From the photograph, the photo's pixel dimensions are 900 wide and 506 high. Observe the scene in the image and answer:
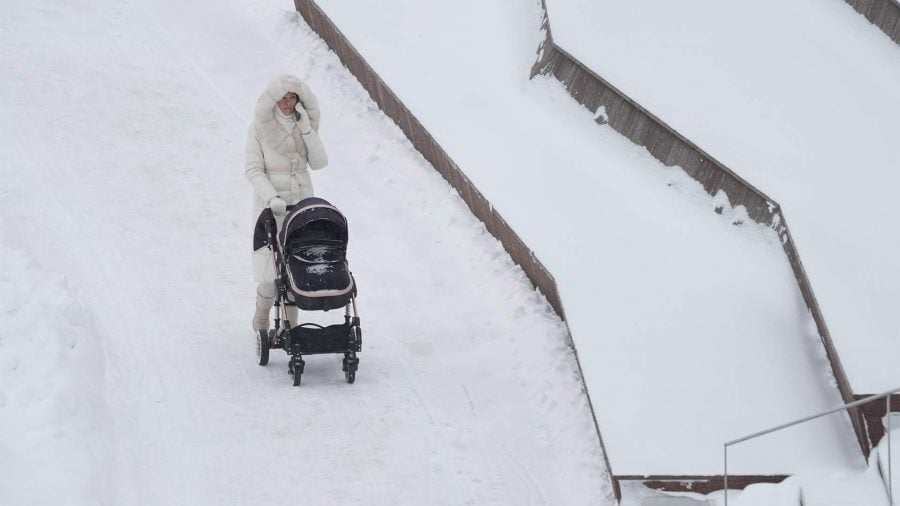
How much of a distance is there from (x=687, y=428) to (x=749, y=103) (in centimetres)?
468

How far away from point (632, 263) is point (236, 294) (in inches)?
130

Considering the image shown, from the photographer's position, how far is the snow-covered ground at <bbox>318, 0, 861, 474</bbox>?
848cm

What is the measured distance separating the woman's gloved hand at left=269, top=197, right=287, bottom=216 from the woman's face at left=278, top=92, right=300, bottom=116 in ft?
2.14

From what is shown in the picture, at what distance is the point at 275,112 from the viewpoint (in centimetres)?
965

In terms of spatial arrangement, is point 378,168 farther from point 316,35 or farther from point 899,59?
point 899,59

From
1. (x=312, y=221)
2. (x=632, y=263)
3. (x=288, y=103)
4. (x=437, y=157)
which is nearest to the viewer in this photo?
(x=312, y=221)

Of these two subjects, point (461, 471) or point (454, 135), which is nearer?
point (461, 471)

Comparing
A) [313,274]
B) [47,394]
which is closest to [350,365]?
[313,274]

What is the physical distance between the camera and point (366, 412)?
9.35m

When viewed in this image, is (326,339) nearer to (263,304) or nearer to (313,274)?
(313,274)

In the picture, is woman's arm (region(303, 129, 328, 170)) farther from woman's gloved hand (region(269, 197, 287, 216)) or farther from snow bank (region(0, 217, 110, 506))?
snow bank (region(0, 217, 110, 506))

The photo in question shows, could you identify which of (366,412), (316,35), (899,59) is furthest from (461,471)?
(316,35)

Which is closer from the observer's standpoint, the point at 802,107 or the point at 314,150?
the point at 314,150

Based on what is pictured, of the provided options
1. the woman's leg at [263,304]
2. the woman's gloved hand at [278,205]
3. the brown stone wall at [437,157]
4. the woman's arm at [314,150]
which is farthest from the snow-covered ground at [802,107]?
the woman's leg at [263,304]
